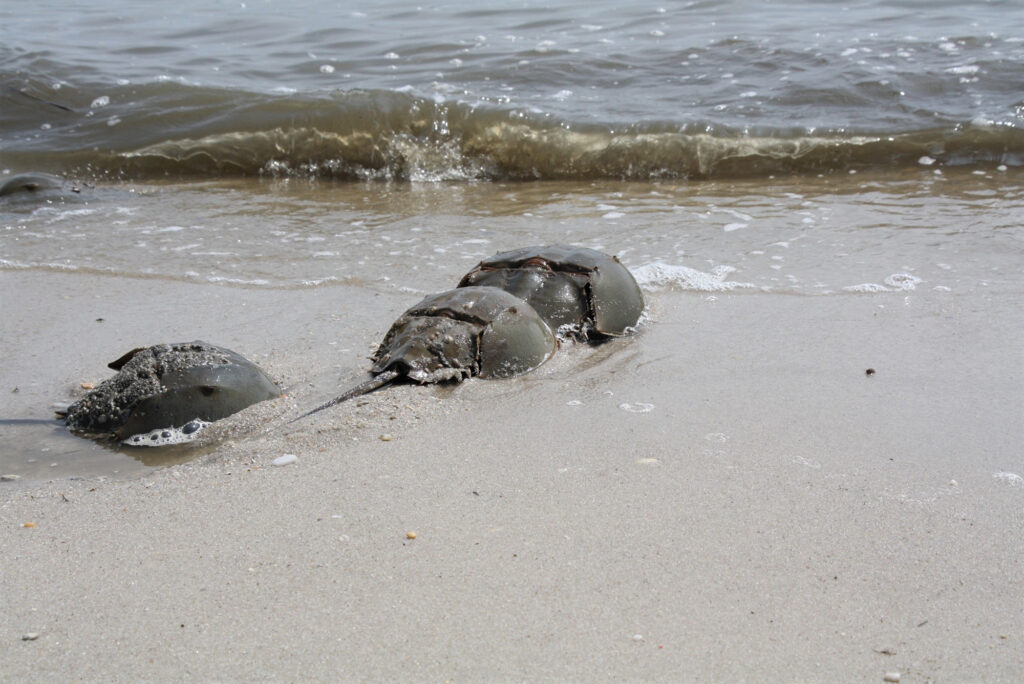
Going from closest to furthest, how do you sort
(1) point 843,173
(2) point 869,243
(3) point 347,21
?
(2) point 869,243, (1) point 843,173, (3) point 347,21

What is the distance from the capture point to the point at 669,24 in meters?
9.61

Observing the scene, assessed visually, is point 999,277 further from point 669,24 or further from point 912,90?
point 669,24

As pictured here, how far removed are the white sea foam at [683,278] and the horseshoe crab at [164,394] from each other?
6.11 feet

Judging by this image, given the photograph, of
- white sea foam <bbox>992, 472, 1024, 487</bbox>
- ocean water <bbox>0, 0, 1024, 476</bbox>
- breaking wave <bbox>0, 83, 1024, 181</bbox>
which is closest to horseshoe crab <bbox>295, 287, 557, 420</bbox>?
ocean water <bbox>0, 0, 1024, 476</bbox>

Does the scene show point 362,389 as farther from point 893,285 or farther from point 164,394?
point 893,285

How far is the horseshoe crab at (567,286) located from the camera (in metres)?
3.15

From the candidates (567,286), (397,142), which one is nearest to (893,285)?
(567,286)

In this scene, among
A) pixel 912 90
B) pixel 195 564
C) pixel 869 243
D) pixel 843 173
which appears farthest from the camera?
pixel 912 90

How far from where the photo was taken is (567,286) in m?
3.18

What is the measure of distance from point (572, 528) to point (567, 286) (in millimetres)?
1296

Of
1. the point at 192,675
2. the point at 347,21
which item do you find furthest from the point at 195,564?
the point at 347,21

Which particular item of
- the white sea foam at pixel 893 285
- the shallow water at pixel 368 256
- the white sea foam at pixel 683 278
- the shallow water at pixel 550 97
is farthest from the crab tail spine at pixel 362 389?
the shallow water at pixel 550 97

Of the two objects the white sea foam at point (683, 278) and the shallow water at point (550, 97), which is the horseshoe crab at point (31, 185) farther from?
the white sea foam at point (683, 278)

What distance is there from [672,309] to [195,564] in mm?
2168
